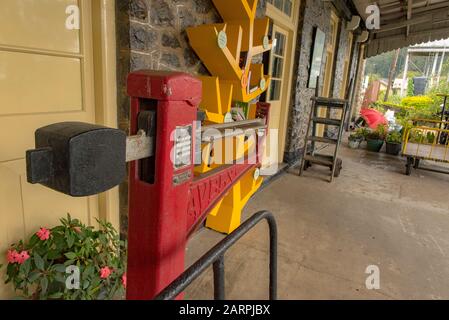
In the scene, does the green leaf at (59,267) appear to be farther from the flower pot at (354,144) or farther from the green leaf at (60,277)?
the flower pot at (354,144)

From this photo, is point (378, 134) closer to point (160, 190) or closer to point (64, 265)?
point (64, 265)

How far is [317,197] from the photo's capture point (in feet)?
11.2

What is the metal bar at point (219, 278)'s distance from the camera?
0.74 meters

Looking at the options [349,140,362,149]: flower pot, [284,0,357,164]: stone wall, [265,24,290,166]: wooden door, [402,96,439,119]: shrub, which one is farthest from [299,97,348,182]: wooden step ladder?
[402,96,439,119]: shrub

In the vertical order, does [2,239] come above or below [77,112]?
below

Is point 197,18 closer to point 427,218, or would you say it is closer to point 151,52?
point 151,52

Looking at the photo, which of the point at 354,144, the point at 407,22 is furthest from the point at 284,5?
the point at 407,22

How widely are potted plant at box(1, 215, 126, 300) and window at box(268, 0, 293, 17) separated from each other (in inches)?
115

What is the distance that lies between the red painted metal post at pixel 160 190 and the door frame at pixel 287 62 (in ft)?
10.00

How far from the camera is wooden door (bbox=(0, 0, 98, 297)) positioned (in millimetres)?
1234

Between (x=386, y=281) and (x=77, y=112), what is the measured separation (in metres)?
2.20

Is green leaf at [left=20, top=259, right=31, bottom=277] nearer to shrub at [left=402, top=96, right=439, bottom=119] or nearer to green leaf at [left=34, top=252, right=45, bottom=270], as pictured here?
green leaf at [left=34, top=252, right=45, bottom=270]

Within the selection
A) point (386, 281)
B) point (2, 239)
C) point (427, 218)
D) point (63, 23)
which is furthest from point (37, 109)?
point (427, 218)
